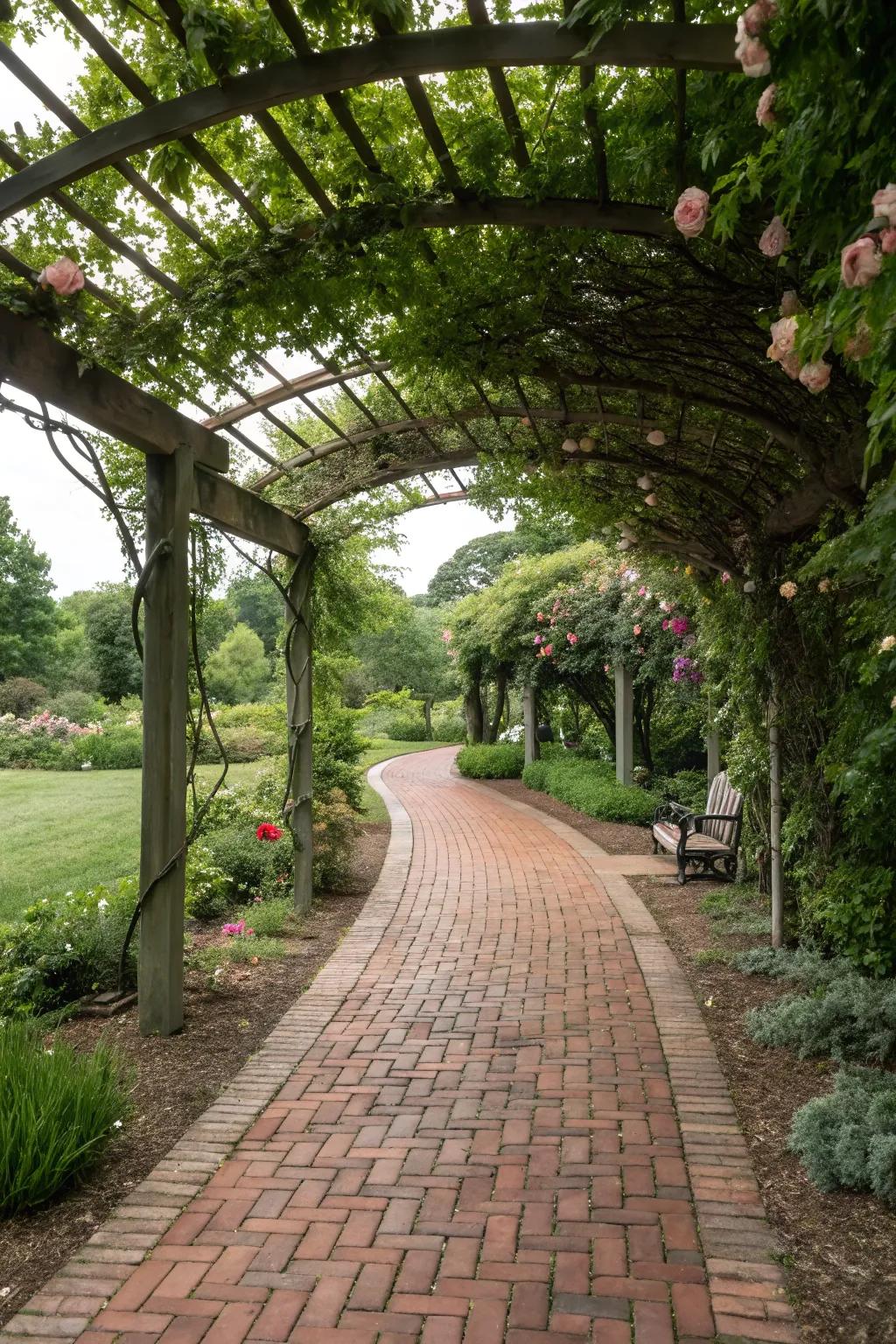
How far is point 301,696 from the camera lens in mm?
7078

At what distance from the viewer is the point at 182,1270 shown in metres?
2.47

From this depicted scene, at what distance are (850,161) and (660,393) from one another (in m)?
3.00

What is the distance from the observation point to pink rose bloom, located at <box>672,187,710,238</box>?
257 centimetres

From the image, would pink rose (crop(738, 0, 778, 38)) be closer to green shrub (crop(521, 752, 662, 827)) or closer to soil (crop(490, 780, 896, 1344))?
soil (crop(490, 780, 896, 1344))

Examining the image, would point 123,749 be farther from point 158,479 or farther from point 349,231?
point 349,231

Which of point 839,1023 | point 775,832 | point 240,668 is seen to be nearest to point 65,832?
point 775,832

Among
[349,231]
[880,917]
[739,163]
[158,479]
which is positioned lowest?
[880,917]

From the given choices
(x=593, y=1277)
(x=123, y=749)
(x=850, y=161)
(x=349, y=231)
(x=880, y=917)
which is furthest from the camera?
(x=123, y=749)

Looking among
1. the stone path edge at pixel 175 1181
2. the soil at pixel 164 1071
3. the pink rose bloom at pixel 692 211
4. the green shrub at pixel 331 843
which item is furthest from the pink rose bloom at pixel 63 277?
the green shrub at pixel 331 843

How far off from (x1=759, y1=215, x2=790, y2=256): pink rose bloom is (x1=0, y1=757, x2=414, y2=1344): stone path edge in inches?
128

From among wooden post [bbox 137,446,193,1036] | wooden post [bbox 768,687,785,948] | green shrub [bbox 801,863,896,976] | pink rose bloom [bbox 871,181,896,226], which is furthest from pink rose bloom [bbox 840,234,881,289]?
wooden post [bbox 768,687,785,948]

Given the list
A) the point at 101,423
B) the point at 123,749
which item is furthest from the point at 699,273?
Answer: the point at 123,749

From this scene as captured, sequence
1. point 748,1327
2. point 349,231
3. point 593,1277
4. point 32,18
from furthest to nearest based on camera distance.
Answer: point 349,231
point 32,18
point 593,1277
point 748,1327

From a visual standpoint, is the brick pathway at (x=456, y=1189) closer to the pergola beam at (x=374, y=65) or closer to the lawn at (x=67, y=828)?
the pergola beam at (x=374, y=65)
